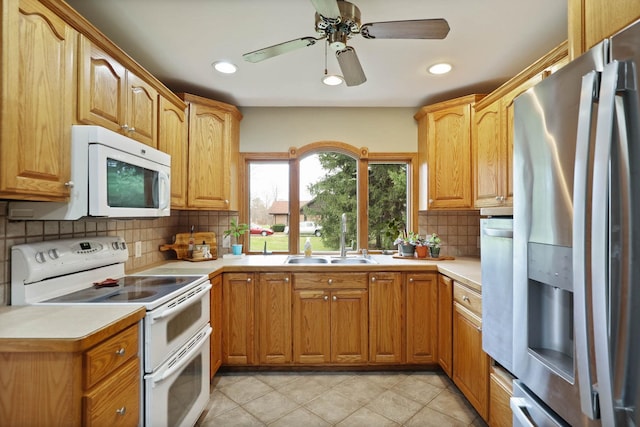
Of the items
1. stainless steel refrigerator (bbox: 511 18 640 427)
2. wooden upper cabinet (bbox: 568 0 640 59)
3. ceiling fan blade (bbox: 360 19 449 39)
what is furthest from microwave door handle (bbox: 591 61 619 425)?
ceiling fan blade (bbox: 360 19 449 39)

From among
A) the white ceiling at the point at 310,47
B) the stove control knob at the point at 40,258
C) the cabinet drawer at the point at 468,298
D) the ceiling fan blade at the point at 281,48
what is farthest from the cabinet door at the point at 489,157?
the stove control knob at the point at 40,258

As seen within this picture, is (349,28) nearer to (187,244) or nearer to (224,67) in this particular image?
(224,67)

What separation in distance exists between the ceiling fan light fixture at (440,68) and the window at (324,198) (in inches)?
39.7

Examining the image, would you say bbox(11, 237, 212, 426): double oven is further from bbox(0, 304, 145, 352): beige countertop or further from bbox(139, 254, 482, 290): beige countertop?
bbox(139, 254, 482, 290): beige countertop

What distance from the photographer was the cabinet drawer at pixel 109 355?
3.54 ft

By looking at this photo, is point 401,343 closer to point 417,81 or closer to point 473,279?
A: point 473,279

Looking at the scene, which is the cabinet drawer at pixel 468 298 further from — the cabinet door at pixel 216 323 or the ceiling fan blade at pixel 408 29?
the cabinet door at pixel 216 323

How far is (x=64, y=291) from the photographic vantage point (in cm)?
159

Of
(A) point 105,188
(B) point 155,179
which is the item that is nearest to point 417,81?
(B) point 155,179

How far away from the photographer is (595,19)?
90 cm

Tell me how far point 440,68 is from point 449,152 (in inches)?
29.5

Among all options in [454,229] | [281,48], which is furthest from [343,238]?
[281,48]

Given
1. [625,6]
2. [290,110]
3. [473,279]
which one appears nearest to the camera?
[625,6]

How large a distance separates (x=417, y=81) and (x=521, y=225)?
184cm
